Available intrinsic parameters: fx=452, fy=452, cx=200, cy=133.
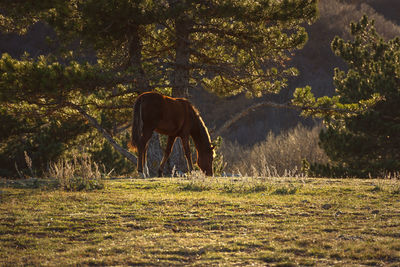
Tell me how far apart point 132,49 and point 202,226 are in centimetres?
943

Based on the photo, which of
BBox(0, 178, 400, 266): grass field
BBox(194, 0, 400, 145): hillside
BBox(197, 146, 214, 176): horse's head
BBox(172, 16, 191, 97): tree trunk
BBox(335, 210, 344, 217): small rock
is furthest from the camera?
BBox(194, 0, 400, 145): hillside

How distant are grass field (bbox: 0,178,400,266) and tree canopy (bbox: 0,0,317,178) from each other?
3740 millimetres

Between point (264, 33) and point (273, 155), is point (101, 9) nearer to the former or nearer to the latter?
point (264, 33)

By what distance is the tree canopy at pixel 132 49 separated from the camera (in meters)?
11.3

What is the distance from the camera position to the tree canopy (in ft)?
37.2

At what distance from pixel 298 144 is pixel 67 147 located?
1121 centimetres

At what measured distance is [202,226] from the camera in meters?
5.55

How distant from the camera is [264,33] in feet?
43.3

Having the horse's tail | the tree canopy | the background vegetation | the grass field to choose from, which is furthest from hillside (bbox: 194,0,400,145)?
the grass field

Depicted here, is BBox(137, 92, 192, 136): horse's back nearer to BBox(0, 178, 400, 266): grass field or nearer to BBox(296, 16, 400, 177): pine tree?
BBox(0, 178, 400, 266): grass field

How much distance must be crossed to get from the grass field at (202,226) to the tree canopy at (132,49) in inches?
147

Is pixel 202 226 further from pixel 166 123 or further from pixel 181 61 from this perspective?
pixel 181 61

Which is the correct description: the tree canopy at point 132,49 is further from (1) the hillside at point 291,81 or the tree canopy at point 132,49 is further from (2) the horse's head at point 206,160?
(1) the hillside at point 291,81

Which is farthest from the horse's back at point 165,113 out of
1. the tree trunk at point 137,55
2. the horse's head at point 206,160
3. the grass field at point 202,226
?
the grass field at point 202,226
